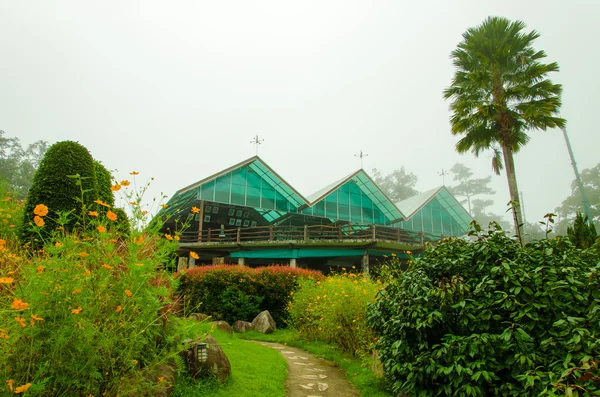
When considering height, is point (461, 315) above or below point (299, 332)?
above

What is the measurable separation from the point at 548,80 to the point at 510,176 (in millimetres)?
3869

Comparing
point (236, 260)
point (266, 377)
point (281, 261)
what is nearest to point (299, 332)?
point (266, 377)

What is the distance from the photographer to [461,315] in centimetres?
392

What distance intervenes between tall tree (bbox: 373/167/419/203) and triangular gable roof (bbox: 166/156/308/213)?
150 ft

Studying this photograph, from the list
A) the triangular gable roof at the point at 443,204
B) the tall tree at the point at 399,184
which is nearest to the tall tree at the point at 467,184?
the tall tree at the point at 399,184

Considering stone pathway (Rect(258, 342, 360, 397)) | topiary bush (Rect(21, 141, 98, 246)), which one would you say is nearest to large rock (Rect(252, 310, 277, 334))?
stone pathway (Rect(258, 342, 360, 397))

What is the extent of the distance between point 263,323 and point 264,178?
15624 mm

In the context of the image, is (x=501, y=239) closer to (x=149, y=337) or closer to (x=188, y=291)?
(x=149, y=337)

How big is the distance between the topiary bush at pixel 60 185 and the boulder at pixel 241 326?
5.75 meters

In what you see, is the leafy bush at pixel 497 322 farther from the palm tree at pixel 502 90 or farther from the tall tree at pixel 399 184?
the tall tree at pixel 399 184

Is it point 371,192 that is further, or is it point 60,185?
point 371,192

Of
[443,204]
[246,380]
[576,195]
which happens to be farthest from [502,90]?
[576,195]

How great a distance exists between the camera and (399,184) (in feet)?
233

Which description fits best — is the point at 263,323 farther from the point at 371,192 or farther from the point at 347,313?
the point at 371,192
